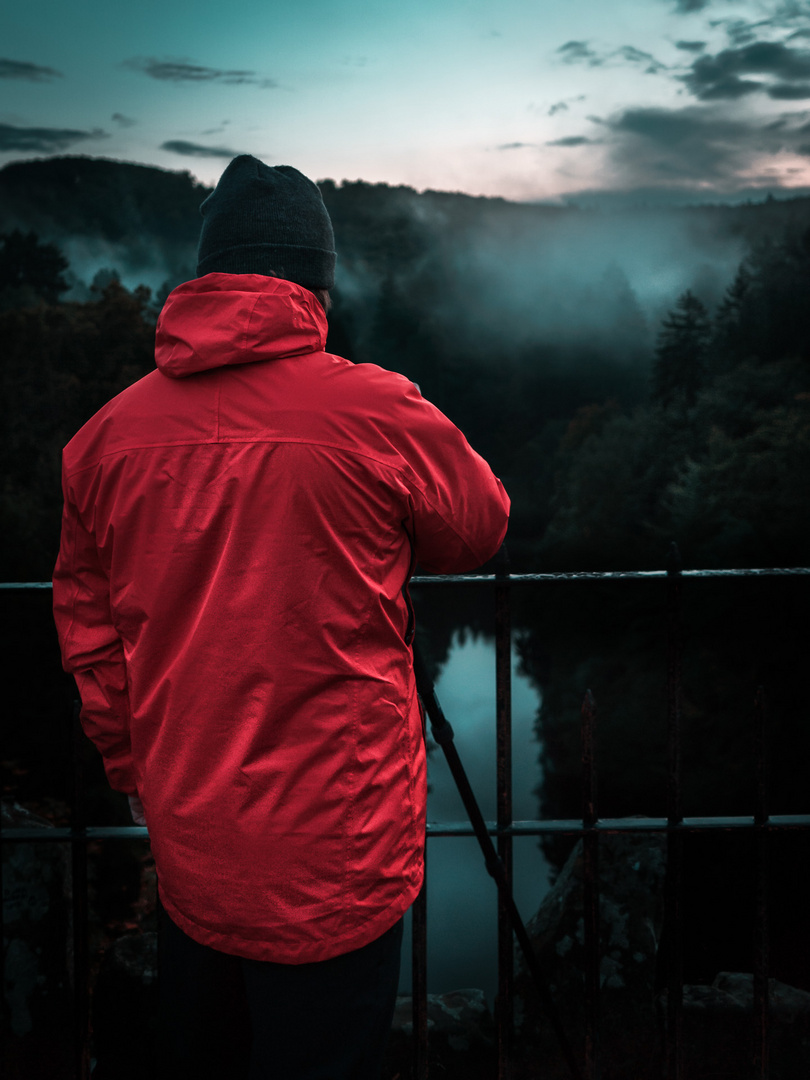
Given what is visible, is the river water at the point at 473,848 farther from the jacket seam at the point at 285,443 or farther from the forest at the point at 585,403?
the jacket seam at the point at 285,443

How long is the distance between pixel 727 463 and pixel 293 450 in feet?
101

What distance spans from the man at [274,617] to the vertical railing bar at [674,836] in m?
Answer: 0.67

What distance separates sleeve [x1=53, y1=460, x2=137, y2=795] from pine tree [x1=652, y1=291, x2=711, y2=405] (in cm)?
4114

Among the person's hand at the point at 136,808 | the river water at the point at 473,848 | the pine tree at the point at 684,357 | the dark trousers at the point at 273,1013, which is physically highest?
the pine tree at the point at 684,357

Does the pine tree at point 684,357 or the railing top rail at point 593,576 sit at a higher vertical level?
the pine tree at point 684,357

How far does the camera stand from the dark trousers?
1.14 meters

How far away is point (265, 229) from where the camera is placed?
119cm

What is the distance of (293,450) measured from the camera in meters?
1.07

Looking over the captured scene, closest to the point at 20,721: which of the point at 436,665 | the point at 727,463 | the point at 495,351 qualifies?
the point at 436,665

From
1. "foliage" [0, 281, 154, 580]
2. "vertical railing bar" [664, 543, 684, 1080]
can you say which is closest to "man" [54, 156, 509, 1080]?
"vertical railing bar" [664, 543, 684, 1080]

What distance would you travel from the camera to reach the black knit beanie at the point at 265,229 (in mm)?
1186

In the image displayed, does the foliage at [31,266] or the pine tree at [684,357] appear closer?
the foliage at [31,266]

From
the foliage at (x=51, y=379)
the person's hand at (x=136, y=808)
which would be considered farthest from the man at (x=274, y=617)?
the foliage at (x=51, y=379)

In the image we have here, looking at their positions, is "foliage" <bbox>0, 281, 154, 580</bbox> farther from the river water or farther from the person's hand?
the person's hand
